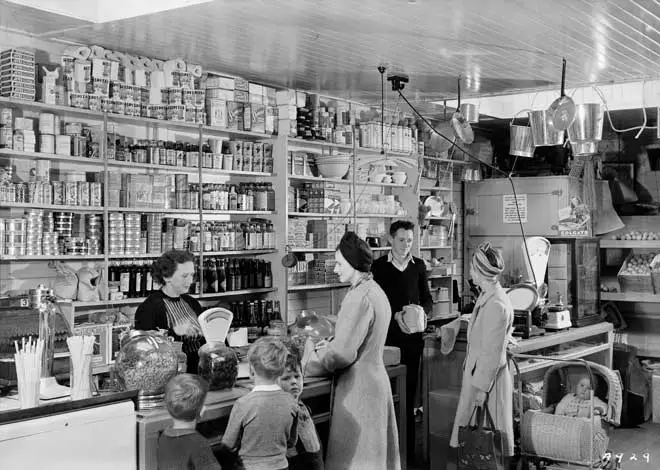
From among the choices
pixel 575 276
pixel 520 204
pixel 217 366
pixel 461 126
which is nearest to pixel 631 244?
pixel 520 204

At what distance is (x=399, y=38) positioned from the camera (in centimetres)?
582

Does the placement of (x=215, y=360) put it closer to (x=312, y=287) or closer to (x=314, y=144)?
(x=312, y=287)

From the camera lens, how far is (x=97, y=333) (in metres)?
4.09

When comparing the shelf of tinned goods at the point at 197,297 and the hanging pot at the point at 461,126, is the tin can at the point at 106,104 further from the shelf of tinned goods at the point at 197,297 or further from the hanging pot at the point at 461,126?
the hanging pot at the point at 461,126

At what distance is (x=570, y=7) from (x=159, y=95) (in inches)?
123

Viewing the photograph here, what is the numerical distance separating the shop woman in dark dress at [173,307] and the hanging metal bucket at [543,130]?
290cm

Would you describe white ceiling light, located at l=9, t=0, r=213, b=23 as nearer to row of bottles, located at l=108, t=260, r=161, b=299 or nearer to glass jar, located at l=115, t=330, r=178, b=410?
row of bottles, located at l=108, t=260, r=161, b=299

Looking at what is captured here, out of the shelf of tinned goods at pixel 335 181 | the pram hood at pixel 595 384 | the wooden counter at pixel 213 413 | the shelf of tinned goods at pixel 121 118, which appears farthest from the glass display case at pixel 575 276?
the wooden counter at pixel 213 413

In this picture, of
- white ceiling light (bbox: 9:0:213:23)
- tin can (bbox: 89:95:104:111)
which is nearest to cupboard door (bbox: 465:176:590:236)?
tin can (bbox: 89:95:104:111)

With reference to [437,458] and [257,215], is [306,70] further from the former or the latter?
[437,458]

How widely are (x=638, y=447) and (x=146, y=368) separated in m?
5.11

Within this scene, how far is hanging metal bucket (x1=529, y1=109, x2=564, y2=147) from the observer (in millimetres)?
6051

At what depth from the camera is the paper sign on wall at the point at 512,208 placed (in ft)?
32.4

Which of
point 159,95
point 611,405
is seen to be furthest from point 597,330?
point 159,95
